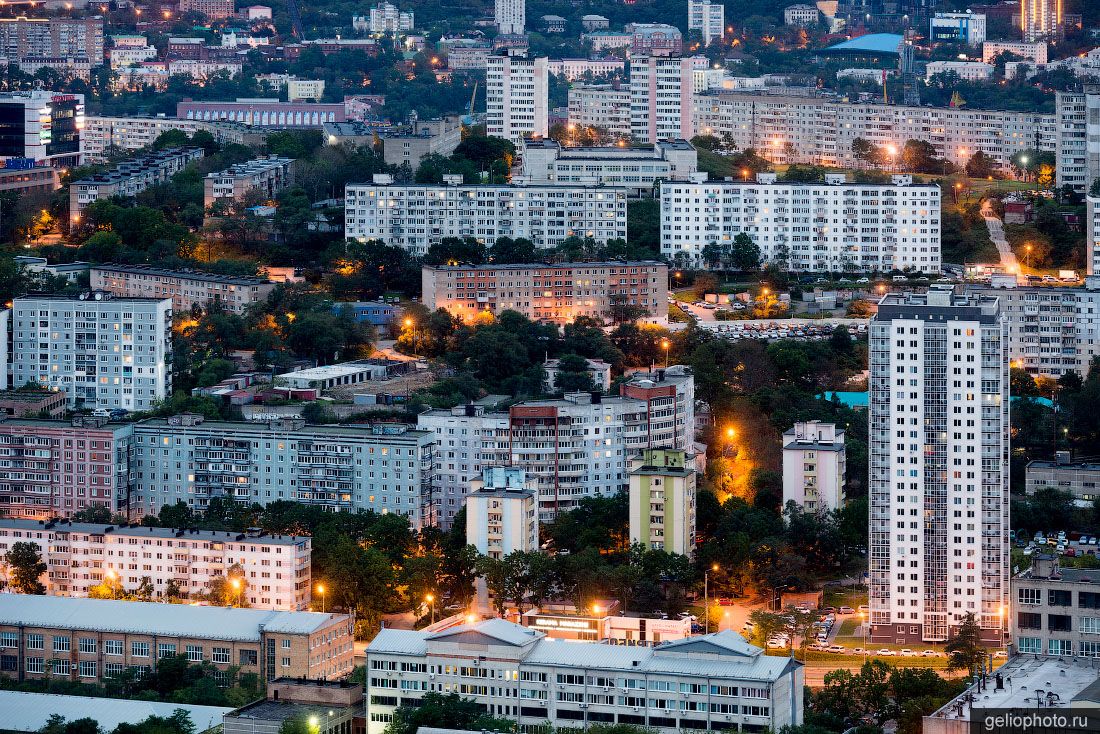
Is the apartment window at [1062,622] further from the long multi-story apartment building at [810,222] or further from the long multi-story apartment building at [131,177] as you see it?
the long multi-story apartment building at [131,177]

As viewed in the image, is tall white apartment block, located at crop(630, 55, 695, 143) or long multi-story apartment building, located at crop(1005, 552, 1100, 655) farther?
tall white apartment block, located at crop(630, 55, 695, 143)

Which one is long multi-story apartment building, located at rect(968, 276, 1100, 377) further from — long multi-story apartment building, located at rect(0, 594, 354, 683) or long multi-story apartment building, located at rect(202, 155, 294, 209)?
long multi-story apartment building, located at rect(0, 594, 354, 683)

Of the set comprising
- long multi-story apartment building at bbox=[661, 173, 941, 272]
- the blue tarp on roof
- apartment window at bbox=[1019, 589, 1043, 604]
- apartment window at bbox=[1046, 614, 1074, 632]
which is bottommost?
apartment window at bbox=[1046, 614, 1074, 632]

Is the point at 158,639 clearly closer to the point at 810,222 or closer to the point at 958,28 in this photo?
the point at 810,222

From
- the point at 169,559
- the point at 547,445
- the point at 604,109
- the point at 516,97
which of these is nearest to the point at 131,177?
the point at 516,97

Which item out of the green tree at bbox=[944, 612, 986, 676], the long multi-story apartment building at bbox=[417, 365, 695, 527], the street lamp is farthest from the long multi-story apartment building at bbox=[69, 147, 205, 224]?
the green tree at bbox=[944, 612, 986, 676]
